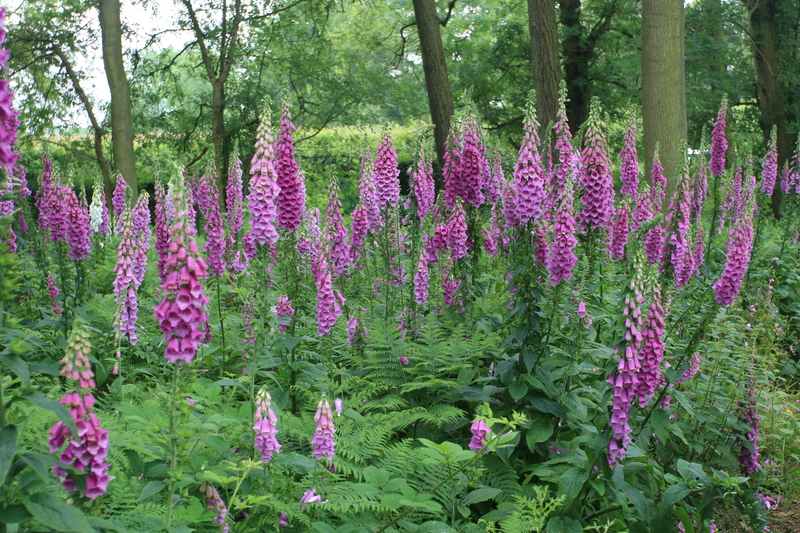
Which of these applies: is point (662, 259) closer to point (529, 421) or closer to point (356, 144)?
point (529, 421)

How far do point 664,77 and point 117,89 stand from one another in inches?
390

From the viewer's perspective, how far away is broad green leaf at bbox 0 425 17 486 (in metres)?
1.72

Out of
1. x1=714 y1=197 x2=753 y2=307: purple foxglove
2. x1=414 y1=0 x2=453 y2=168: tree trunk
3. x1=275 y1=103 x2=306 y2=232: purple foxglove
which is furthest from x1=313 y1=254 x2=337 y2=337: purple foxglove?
x1=414 y1=0 x2=453 y2=168: tree trunk

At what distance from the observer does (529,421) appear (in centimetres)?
399

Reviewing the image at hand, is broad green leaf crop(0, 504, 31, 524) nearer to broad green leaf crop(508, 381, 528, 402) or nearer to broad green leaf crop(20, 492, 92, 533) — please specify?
broad green leaf crop(20, 492, 92, 533)

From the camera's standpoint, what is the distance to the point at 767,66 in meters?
16.4

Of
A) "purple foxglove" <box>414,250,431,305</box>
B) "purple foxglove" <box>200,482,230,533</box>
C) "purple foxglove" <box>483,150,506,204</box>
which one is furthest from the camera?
"purple foxglove" <box>483,150,506,204</box>

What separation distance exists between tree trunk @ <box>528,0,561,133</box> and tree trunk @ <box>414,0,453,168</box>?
2.32 meters

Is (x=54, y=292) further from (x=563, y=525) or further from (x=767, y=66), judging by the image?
(x=767, y=66)

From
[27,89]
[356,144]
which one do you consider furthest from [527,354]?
[27,89]

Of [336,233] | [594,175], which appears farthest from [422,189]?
[594,175]

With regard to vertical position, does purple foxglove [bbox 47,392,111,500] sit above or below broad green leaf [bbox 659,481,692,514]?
above

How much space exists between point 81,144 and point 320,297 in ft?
50.4

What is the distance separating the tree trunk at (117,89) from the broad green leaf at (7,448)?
10.8 metres
